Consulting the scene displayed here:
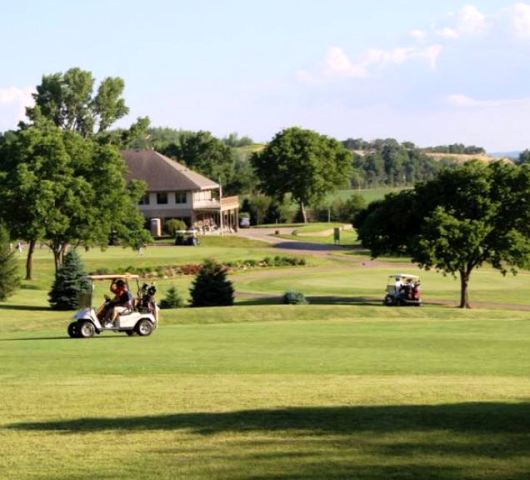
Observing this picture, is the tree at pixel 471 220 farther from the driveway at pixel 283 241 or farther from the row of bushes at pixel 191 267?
the driveway at pixel 283 241

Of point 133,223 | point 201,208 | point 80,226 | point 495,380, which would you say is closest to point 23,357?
point 495,380

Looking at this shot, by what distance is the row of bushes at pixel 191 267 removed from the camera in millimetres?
70188

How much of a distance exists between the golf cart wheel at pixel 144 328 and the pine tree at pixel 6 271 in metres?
23.0

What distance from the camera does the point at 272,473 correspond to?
10.2 metres

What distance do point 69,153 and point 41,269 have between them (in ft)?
32.8

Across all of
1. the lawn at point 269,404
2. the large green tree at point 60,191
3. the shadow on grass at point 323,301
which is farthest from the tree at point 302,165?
the lawn at point 269,404

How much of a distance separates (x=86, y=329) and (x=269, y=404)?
49.3 feet

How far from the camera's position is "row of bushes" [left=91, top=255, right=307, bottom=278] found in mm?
70188

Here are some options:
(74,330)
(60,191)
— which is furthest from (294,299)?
(60,191)

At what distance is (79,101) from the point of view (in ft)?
413

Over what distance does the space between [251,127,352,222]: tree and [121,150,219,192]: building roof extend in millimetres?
13327

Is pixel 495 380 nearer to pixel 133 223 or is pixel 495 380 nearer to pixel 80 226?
pixel 80 226

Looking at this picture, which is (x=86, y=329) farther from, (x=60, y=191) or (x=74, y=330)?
(x=60, y=191)

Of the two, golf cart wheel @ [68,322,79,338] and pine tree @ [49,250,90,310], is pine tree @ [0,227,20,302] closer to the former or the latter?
pine tree @ [49,250,90,310]
